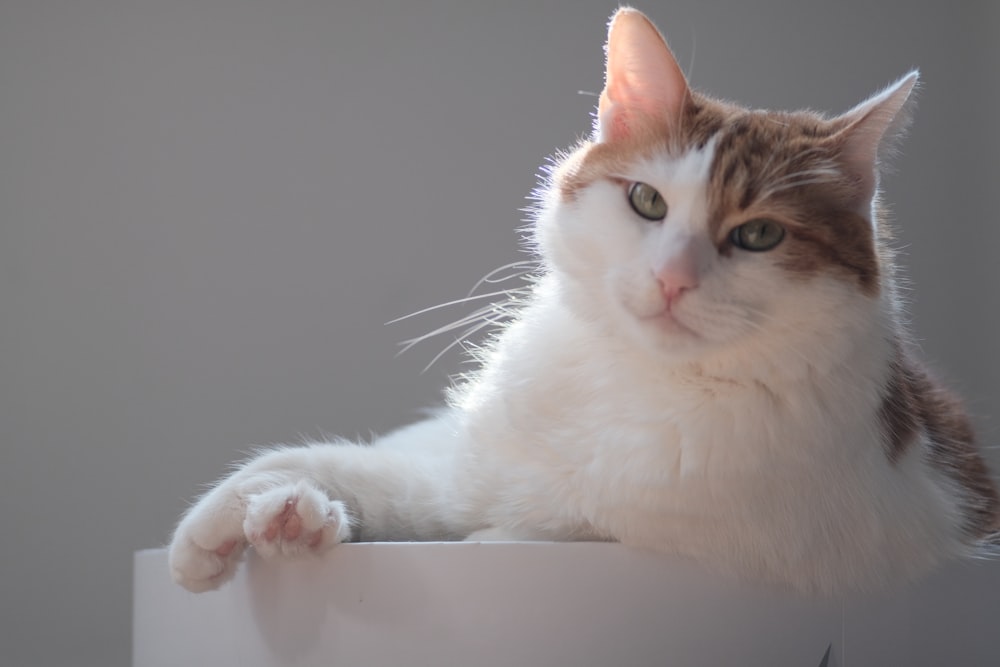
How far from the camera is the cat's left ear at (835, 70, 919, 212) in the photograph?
123cm

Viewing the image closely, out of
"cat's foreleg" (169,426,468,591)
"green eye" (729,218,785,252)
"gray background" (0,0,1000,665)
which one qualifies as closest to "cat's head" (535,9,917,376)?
"green eye" (729,218,785,252)

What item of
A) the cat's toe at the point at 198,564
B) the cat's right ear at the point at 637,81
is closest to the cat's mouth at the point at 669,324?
the cat's right ear at the point at 637,81

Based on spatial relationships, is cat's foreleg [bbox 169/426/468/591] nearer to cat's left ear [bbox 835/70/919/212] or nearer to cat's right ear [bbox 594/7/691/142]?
cat's right ear [bbox 594/7/691/142]

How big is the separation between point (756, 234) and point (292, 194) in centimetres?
175

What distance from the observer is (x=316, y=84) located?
8.91 ft

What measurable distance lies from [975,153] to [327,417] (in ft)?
5.95

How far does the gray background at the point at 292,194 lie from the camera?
8.50ft

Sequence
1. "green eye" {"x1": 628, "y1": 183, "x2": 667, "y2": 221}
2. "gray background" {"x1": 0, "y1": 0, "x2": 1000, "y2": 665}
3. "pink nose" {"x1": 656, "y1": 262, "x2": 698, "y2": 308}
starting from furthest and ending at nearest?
"gray background" {"x1": 0, "y1": 0, "x2": 1000, "y2": 665}
"green eye" {"x1": 628, "y1": 183, "x2": 667, "y2": 221}
"pink nose" {"x1": 656, "y1": 262, "x2": 698, "y2": 308}

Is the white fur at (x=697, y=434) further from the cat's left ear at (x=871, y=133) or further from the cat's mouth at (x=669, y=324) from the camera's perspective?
the cat's left ear at (x=871, y=133)

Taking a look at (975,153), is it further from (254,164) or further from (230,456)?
(230,456)

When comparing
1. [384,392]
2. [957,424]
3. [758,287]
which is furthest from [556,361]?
[384,392]

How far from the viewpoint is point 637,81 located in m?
1.33

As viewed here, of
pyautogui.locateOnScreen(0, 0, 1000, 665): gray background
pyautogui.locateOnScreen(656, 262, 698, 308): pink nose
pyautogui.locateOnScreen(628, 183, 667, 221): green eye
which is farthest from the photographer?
pyautogui.locateOnScreen(0, 0, 1000, 665): gray background

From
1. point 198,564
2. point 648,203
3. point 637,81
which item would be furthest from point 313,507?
point 637,81
